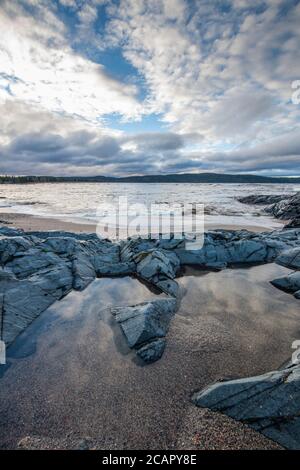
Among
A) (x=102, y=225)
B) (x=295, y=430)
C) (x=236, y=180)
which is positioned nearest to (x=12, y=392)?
(x=295, y=430)

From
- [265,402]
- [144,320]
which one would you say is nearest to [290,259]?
[144,320]

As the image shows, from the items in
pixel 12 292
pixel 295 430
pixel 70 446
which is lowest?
pixel 70 446

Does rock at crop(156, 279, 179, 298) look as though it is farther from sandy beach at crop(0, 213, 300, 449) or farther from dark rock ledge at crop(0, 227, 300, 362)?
sandy beach at crop(0, 213, 300, 449)

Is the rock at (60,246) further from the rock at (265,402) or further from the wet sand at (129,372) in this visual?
the rock at (265,402)

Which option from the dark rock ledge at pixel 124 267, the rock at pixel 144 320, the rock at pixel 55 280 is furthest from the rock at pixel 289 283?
the rock at pixel 55 280

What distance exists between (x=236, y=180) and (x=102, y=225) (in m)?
134

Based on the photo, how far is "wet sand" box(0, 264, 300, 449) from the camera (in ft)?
9.02

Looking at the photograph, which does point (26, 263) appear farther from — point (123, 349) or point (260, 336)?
point (260, 336)

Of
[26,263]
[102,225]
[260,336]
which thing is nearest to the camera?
[260,336]

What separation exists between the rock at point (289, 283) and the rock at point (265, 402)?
3.63m

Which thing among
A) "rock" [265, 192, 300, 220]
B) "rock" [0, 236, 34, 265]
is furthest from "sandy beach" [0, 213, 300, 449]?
"rock" [265, 192, 300, 220]

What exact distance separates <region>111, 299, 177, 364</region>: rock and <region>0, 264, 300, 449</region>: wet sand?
176 millimetres

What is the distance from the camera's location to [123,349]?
4133 millimetres

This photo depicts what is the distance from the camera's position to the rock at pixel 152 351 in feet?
12.8
